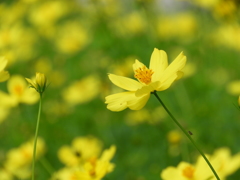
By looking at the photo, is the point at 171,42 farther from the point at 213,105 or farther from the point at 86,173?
the point at 86,173

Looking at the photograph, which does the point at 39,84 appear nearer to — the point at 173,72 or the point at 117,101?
the point at 117,101

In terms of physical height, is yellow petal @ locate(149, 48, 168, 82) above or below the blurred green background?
below

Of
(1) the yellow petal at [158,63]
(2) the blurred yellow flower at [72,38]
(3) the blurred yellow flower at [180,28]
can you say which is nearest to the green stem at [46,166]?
(1) the yellow petal at [158,63]

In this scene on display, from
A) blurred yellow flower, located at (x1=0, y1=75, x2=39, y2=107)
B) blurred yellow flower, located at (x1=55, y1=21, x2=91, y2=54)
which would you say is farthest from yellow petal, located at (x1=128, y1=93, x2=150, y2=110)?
blurred yellow flower, located at (x1=55, y1=21, x2=91, y2=54)

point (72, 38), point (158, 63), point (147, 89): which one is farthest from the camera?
point (72, 38)

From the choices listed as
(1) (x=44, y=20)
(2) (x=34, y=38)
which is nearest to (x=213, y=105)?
(1) (x=44, y=20)

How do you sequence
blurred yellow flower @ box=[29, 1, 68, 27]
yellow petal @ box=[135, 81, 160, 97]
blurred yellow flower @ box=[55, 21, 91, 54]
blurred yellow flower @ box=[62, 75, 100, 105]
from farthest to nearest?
1. blurred yellow flower @ box=[29, 1, 68, 27]
2. blurred yellow flower @ box=[55, 21, 91, 54]
3. blurred yellow flower @ box=[62, 75, 100, 105]
4. yellow petal @ box=[135, 81, 160, 97]

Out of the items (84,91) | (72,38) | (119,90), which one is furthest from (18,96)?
(72,38)

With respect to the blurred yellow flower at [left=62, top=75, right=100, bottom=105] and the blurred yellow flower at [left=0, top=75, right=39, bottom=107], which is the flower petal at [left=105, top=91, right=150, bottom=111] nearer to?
the blurred yellow flower at [left=0, top=75, right=39, bottom=107]
